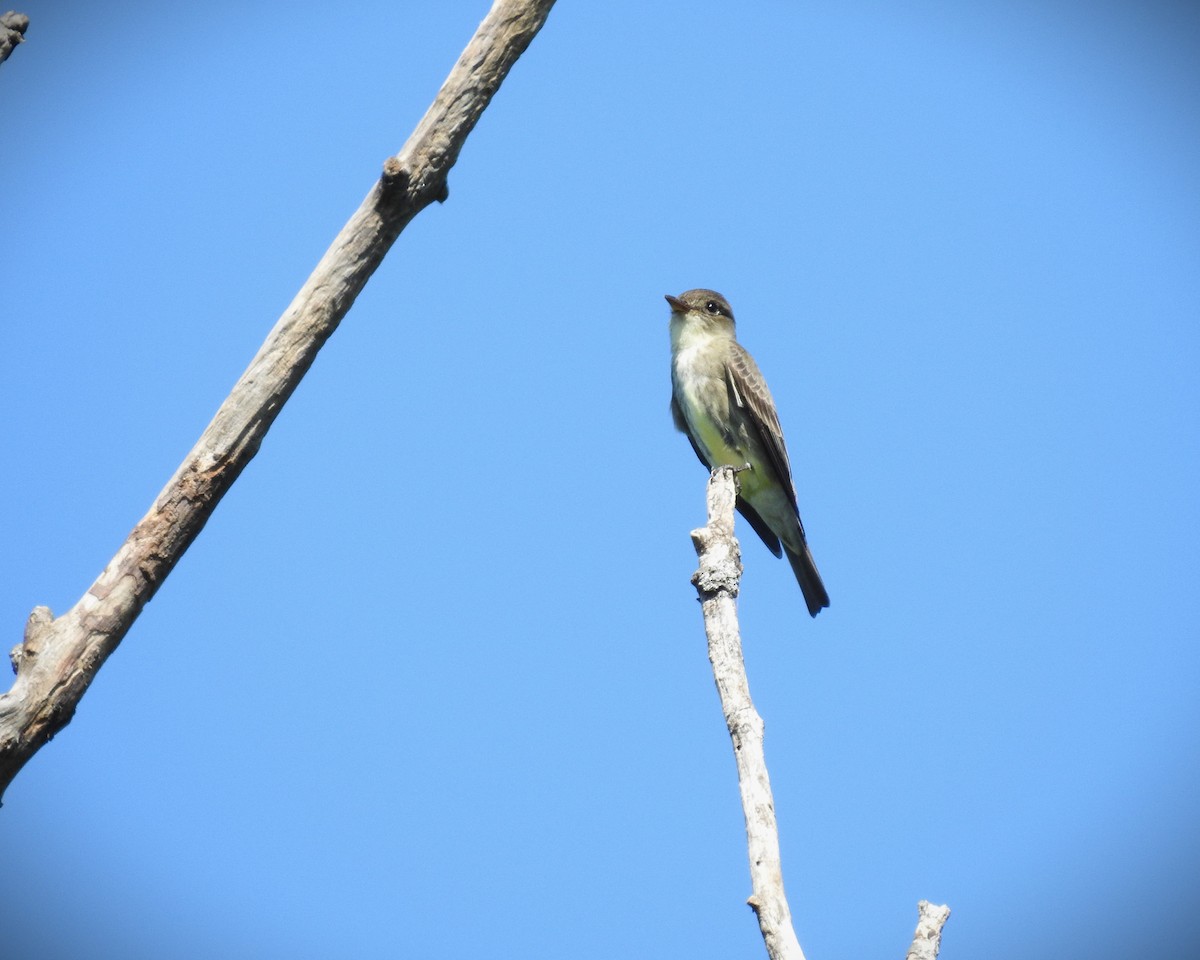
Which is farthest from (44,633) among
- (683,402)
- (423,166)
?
(683,402)

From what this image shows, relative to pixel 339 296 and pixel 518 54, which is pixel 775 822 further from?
pixel 518 54

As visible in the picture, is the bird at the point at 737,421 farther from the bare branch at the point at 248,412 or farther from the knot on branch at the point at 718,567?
the bare branch at the point at 248,412

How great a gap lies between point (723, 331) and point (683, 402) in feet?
2.63

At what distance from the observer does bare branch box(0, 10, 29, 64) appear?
4445 mm

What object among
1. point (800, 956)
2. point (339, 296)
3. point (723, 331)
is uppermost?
point (723, 331)

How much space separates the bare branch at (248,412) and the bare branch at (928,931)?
105 inches

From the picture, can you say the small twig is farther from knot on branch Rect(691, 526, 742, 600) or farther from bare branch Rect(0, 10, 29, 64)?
bare branch Rect(0, 10, 29, 64)

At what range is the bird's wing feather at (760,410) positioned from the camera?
963 cm

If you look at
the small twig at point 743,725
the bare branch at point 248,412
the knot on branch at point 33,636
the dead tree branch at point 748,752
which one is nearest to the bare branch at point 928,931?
the dead tree branch at point 748,752

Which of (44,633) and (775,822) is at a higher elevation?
(775,822)

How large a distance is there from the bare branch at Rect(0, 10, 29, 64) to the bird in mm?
6117

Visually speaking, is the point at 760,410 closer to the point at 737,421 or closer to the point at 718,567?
the point at 737,421

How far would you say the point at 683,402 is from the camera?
9.93 meters

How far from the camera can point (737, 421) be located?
9664mm
